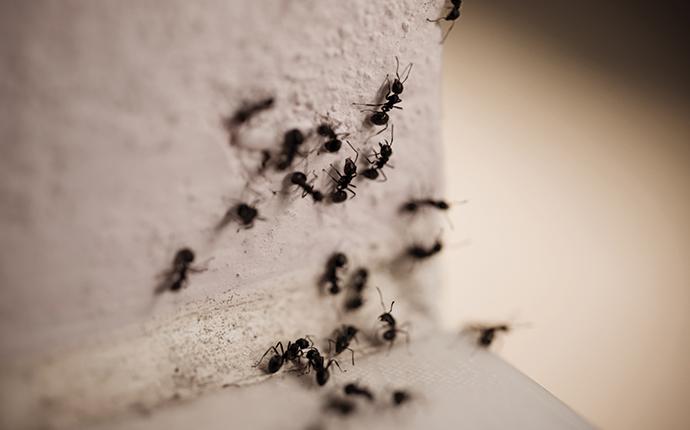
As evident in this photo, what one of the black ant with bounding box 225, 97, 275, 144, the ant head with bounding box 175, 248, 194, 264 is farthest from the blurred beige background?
the ant head with bounding box 175, 248, 194, 264

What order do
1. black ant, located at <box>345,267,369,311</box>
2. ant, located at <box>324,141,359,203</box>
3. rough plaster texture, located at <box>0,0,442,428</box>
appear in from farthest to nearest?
1. black ant, located at <box>345,267,369,311</box>
2. ant, located at <box>324,141,359,203</box>
3. rough plaster texture, located at <box>0,0,442,428</box>

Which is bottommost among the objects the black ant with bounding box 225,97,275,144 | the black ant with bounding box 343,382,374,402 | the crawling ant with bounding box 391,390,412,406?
the crawling ant with bounding box 391,390,412,406

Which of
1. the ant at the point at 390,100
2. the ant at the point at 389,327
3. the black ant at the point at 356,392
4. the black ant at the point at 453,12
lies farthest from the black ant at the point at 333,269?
the black ant at the point at 453,12

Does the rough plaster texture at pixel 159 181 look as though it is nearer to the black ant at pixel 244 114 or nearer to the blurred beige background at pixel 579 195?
the black ant at pixel 244 114

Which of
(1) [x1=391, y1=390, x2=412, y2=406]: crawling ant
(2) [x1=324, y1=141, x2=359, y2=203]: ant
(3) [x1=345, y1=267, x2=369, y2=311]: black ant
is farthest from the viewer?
(3) [x1=345, y1=267, x2=369, y2=311]: black ant

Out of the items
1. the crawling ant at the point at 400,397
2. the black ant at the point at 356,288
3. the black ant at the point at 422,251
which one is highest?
the black ant at the point at 422,251

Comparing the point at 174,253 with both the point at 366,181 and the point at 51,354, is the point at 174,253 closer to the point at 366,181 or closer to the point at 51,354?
the point at 51,354

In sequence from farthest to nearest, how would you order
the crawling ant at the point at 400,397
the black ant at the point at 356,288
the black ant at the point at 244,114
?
the black ant at the point at 356,288 → the crawling ant at the point at 400,397 → the black ant at the point at 244,114

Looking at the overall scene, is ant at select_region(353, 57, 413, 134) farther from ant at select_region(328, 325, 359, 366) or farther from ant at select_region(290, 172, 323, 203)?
ant at select_region(328, 325, 359, 366)
